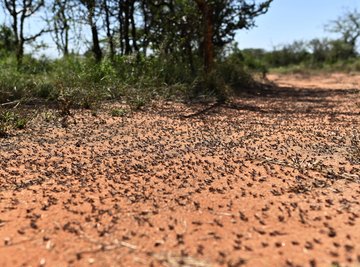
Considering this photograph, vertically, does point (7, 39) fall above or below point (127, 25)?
above

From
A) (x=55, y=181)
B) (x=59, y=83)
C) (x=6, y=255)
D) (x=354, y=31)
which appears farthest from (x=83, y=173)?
(x=354, y=31)

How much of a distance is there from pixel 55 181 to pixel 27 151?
880 mm

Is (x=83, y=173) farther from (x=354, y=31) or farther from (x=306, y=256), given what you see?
(x=354, y=31)

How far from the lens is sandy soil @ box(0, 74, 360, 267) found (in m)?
1.79

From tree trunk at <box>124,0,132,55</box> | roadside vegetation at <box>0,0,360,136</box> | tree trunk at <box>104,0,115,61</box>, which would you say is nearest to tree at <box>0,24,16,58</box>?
roadside vegetation at <box>0,0,360,136</box>

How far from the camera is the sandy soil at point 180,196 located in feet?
5.86

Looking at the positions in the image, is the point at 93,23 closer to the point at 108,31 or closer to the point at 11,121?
the point at 108,31

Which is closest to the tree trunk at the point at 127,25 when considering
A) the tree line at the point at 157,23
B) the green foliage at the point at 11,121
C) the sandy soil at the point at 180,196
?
the tree line at the point at 157,23

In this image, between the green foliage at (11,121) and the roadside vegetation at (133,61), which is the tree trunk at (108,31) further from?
the green foliage at (11,121)

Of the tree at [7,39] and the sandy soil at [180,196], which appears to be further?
the tree at [7,39]

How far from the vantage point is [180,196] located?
7.93ft

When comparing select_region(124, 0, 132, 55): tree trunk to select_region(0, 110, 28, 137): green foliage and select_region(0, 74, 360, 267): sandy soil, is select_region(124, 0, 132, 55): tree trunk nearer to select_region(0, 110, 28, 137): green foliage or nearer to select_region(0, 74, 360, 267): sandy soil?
select_region(0, 110, 28, 137): green foliage

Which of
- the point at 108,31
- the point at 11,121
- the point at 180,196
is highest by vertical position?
the point at 108,31

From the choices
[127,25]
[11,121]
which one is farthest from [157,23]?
[11,121]
